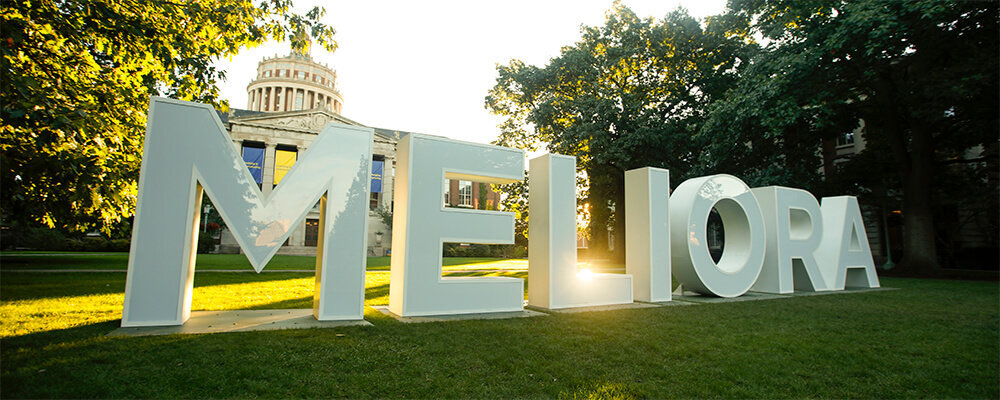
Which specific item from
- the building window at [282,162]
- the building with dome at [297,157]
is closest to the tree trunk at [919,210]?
the building with dome at [297,157]

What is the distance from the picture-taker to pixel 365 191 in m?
7.47

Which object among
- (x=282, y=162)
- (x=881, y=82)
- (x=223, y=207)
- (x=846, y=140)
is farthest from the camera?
(x=282, y=162)

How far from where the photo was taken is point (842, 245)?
1355 cm

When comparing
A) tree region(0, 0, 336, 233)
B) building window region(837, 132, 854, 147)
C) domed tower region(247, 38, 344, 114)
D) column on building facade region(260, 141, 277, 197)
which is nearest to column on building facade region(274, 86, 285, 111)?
domed tower region(247, 38, 344, 114)

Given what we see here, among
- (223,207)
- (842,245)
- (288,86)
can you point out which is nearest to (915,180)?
(842,245)

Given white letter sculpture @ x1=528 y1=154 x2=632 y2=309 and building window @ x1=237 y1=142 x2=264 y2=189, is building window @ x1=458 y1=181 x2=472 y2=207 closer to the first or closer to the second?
building window @ x1=237 y1=142 x2=264 y2=189

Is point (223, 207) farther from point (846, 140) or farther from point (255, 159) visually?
point (846, 140)

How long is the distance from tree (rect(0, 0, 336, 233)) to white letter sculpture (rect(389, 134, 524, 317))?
488 cm

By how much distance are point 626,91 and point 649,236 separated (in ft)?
50.0

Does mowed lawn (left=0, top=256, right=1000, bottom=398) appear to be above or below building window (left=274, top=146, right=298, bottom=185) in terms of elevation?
below

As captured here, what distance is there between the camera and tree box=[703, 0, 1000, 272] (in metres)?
14.8

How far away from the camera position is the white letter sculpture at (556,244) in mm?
9048

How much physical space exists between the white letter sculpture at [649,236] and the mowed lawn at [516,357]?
7.05 ft

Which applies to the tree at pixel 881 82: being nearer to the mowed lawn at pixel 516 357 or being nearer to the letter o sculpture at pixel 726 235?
the letter o sculpture at pixel 726 235
